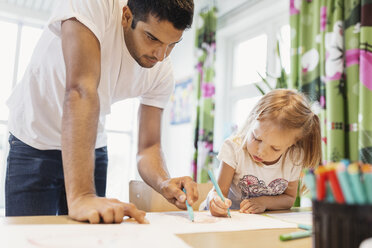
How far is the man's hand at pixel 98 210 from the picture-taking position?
64cm

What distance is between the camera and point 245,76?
312 cm

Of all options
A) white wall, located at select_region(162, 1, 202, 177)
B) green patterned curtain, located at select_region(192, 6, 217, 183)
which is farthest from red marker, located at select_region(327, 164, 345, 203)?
white wall, located at select_region(162, 1, 202, 177)

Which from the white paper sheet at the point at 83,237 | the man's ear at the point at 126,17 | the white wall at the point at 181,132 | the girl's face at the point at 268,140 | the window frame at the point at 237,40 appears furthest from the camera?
the white wall at the point at 181,132

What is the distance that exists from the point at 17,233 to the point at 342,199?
48 cm

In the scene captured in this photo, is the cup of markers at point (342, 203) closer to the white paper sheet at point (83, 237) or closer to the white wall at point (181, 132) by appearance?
the white paper sheet at point (83, 237)

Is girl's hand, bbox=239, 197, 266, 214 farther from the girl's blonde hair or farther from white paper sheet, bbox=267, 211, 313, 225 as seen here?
the girl's blonde hair

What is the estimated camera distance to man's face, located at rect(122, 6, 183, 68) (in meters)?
0.94

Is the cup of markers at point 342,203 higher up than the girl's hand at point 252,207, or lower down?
higher up

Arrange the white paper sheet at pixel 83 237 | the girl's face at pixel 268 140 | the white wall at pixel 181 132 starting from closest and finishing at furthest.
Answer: the white paper sheet at pixel 83 237, the girl's face at pixel 268 140, the white wall at pixel 181 132

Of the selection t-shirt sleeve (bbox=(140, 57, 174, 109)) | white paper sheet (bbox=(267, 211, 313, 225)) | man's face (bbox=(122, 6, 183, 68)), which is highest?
man's face (bbox=(122, 6, 183, 68))

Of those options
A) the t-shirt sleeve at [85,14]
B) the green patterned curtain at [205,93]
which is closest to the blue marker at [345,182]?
the t-shirt sleeve at [85,14]

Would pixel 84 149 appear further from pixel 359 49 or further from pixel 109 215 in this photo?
pixel 359 49

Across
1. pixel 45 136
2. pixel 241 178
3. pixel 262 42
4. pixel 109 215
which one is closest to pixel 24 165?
pixel 45 136

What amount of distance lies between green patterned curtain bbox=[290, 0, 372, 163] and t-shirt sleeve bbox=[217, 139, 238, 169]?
744 mm
